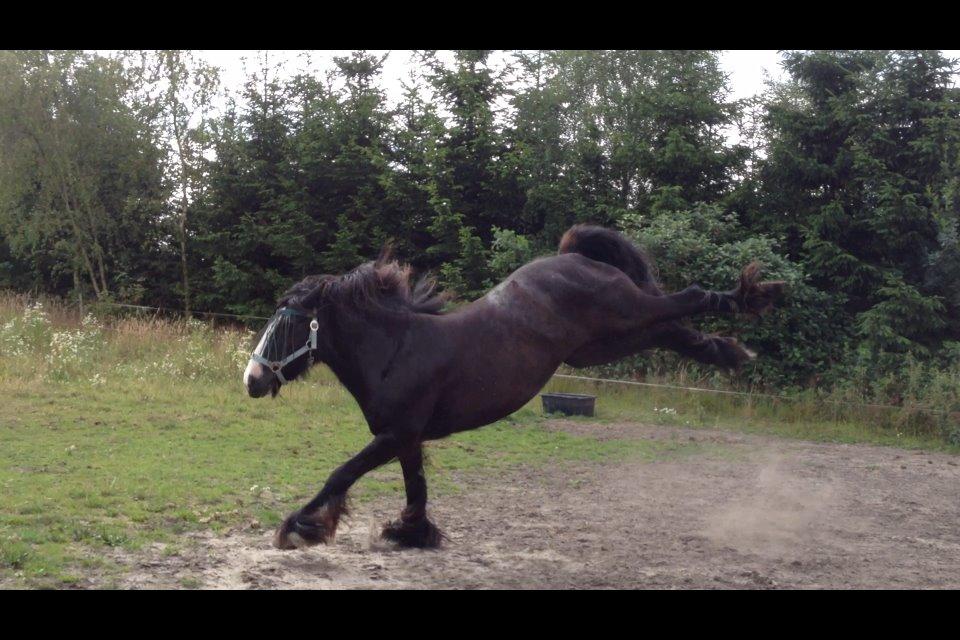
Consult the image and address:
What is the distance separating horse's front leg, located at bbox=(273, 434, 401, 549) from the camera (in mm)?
5527

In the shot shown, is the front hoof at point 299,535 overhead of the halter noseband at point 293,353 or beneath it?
beneath

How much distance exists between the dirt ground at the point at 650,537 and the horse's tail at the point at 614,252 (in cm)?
214

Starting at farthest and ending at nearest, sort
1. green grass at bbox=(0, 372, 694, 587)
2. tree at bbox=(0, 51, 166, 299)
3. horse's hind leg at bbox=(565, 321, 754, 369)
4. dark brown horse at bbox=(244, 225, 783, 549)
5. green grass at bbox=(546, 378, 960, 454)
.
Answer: tree at bbox=(0, 51, 166, 299) < green grass at bbox=(546, 378, 960, 454) < horse's hind leg at bbox=(565, 321, 754, 369) < green grass at bbox=(0, 372, 694, 587) < dark brown horse at bbox=(244, 225, 783, 549)

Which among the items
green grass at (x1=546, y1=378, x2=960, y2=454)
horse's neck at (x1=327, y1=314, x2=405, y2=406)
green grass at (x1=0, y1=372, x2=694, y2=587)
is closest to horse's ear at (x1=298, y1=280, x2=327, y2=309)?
horse's neck at (x1=327, y1=314, x2=405, y2=406)

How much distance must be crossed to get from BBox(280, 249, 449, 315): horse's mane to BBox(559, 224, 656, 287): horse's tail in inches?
48.1

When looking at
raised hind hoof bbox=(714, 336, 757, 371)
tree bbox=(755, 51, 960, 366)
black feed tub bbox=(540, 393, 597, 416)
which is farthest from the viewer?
tree bbox=(755, 51, 960, 366)

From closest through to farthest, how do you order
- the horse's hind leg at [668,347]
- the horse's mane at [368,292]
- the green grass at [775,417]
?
the horse's mane at [368,292]
the horse's hind leg at [668,347]
the green grass at [775,417]

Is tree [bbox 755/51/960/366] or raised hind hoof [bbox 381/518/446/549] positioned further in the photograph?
tree [bbox 755/51/960/366]

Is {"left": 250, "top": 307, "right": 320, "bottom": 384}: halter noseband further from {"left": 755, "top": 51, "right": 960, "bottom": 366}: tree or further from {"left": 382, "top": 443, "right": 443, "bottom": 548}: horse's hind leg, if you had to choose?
{"left": 755, "top": 51, "right": 960, "bottom": 366}: tree

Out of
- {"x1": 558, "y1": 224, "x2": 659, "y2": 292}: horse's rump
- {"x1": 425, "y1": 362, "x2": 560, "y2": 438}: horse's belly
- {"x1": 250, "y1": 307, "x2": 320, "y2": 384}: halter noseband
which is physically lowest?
{"x1": 425, "y1": 362, "x2": 560, "y2": 438}: horse's belly

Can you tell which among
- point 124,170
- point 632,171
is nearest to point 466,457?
point 632,171

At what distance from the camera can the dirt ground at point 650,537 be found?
18.3ft

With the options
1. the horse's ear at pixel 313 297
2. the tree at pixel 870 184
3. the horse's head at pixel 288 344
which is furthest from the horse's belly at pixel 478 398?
the tree at pixel 870 184

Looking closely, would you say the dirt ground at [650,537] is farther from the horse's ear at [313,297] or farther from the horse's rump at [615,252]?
the horse's rump at [615,252]
